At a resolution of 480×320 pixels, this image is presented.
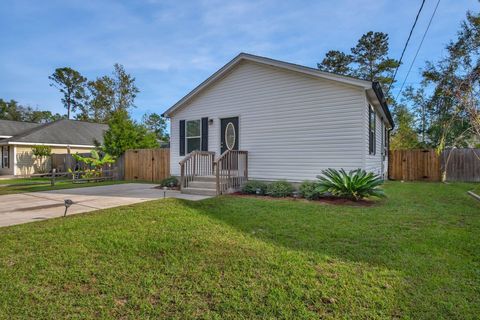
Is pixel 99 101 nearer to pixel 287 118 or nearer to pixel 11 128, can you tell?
pixel 11 128

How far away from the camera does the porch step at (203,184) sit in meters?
8.24

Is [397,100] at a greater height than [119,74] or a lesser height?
lesser

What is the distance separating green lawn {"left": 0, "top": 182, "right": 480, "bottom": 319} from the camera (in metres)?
2.16

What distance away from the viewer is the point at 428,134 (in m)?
19.1

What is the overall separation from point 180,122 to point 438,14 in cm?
925

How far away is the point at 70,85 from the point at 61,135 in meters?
18.3

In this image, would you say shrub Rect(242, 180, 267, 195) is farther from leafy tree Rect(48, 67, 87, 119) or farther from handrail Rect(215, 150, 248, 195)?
leafy tree Rect(48, 67, 87, 119)

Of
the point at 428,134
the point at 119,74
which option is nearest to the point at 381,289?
the point at 428,134

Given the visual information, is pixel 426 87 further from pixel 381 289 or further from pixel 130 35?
pixel 381 289

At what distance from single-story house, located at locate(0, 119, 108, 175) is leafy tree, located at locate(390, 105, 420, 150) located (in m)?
21.5

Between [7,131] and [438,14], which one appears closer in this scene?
[438,14]

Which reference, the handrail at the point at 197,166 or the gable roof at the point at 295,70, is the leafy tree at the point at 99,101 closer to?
the gable roof at the point at 295,70

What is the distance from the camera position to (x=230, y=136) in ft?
31.8

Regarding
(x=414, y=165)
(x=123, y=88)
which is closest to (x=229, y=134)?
(x=414, y=165)
